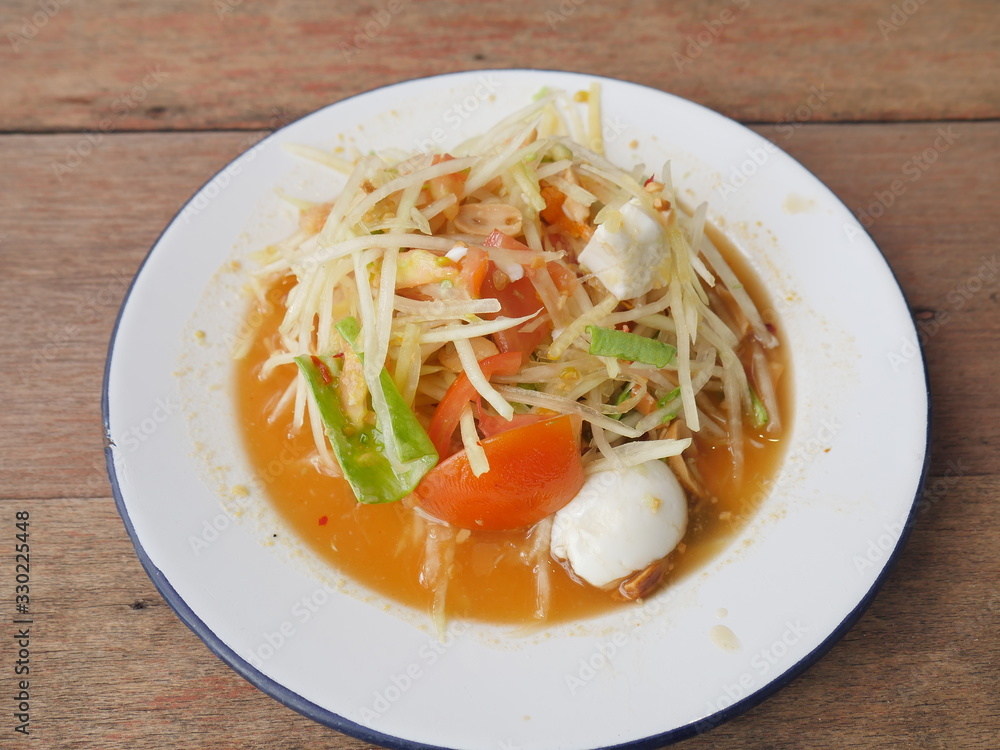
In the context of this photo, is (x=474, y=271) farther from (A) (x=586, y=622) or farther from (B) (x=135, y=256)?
(B) (x=135, y=256)

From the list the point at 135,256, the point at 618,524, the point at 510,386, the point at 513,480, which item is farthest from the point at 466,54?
the point at 618,524

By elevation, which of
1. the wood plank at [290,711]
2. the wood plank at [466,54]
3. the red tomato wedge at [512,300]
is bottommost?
the wood plank at [290,711]

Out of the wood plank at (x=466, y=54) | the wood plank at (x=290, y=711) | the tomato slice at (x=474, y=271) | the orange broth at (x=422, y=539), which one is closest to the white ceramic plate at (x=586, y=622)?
the orange broth at (x=422, y=539)

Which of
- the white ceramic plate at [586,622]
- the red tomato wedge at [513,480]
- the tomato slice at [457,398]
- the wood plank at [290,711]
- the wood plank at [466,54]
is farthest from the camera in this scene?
the wood plank at [466,54]

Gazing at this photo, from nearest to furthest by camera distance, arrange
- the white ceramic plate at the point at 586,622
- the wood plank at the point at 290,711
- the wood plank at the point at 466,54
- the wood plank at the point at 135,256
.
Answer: the white ceramic plate at the point at 586,622 → the wood plank at the point at 290,711 → the wood plank at the point at 135,256 → the wood plank at the point at 466,54

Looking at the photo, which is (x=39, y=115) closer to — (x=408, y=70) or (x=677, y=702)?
(x=408, y=70)

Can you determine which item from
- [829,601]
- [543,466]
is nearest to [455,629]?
[543,466]

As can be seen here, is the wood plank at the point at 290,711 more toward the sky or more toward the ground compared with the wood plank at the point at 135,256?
more toward the ground

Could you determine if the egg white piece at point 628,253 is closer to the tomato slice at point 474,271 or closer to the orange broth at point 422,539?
the tomato slice at point 474,271
